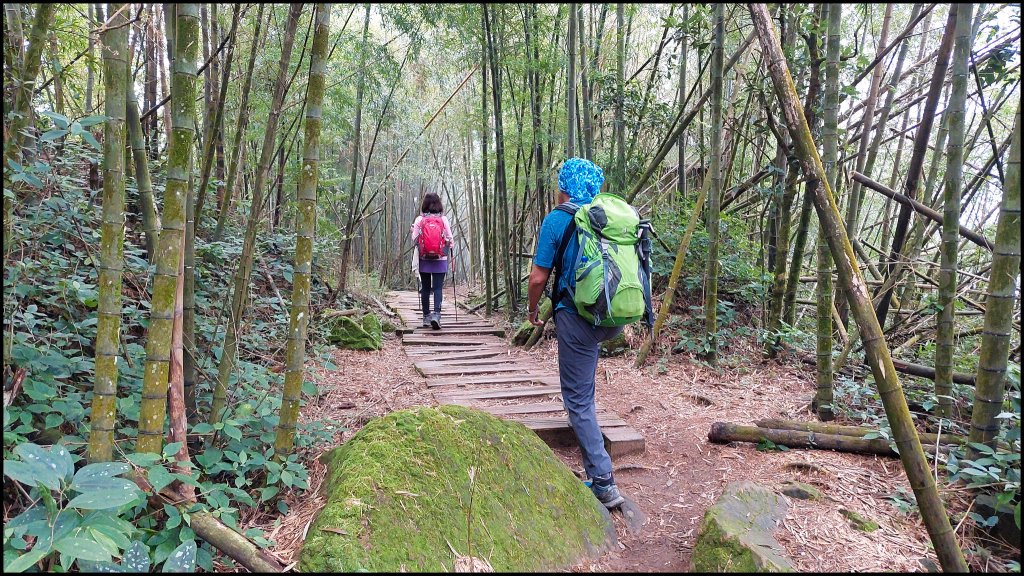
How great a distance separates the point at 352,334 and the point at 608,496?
11.5 feet

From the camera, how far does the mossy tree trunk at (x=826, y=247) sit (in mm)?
2660

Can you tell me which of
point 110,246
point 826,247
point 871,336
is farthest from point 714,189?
point 110,246

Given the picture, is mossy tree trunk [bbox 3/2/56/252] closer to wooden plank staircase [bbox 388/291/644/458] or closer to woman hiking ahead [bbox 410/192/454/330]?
wooden plank staircase [bbox 388/291/644/458]

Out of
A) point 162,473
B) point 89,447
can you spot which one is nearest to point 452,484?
point 162,473

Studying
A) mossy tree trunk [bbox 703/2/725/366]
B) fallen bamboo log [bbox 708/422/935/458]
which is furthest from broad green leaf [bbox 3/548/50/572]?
mossy tree trunk [bbox 703/2/725/366]

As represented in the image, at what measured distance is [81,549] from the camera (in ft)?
4.06

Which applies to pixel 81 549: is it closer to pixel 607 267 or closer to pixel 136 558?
pixel 136 558

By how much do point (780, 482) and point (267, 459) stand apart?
2.25 metres

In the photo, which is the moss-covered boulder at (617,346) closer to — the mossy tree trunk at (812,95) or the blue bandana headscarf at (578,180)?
the mossy tree trunk at (812,95)

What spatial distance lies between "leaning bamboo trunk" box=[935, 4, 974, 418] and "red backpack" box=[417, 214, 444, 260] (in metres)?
4.50

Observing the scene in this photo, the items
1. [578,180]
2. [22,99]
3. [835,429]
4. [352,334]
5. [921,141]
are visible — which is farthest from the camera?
[352,334]

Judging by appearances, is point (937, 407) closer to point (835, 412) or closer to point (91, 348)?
point (835, 412)

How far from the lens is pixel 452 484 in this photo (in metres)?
1.92

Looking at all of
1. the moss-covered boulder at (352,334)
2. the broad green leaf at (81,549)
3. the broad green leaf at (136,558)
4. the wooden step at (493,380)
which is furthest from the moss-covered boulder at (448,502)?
the moss-covered boulder at (352,334)
